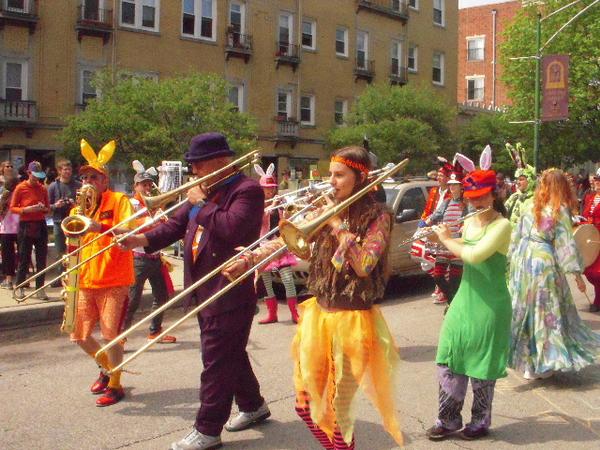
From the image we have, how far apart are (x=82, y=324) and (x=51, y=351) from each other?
209cm

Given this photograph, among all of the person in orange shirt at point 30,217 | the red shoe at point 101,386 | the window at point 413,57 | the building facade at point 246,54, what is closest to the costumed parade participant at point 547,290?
the red shoe at point 101,386

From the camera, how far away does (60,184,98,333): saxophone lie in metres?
4.62

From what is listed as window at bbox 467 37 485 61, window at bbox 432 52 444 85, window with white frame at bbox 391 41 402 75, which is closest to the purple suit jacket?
window with white frame at bbox 391 41 402 75

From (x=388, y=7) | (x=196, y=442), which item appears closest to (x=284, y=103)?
(x=388, y=7)

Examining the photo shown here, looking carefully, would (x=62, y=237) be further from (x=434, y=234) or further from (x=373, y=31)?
(x=373, y=31)

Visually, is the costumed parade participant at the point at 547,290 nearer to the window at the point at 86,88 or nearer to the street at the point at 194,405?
the street at the point at 194,405

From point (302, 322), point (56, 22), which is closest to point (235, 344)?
point (302, 322)

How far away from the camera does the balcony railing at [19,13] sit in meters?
20.7

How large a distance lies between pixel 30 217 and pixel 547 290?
22.7 ft

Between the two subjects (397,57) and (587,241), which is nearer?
(587,241)

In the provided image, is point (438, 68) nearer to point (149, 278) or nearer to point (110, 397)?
point (149, 278)

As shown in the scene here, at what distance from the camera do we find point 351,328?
3.53 m

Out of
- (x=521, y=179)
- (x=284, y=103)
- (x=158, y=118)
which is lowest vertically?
(x=521, y=179)

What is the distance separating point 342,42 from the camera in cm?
3084
